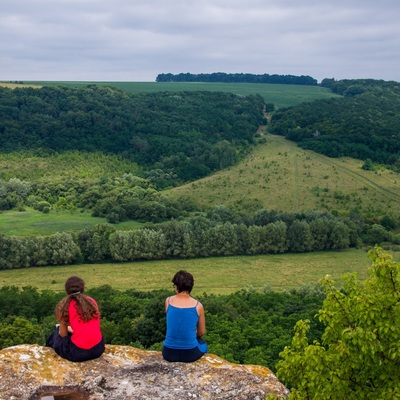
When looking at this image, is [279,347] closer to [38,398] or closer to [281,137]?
[38,398]

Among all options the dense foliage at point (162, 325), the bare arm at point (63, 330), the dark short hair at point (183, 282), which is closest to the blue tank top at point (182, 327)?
the dark short hair at point (183, 282)

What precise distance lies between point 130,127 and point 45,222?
5404 centimetres

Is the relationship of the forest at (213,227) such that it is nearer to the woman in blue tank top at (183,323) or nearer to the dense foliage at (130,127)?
the dense foliage at (130,127)

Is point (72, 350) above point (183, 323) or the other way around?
the other way around

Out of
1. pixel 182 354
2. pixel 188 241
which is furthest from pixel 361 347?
pixel 188 241

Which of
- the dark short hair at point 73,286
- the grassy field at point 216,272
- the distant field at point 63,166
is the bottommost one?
the grassy field at point 216,272

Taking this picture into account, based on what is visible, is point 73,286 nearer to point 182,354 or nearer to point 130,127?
point 182,354

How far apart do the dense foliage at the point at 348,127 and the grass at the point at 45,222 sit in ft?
181

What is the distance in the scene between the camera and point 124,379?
1066 centimetres

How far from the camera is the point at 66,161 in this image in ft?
379

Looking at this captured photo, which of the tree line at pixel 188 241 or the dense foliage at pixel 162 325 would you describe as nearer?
the dense foliage at pixel 162 325

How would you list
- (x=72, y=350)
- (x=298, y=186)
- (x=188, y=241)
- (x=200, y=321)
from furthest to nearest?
1. (x=298, y=186)
2. (x=188, y=241)
3. (x=200, y=321)
4. (x=72, y=350)

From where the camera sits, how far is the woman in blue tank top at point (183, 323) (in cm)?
1105

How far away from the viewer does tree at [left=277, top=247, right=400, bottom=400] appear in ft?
30.1
